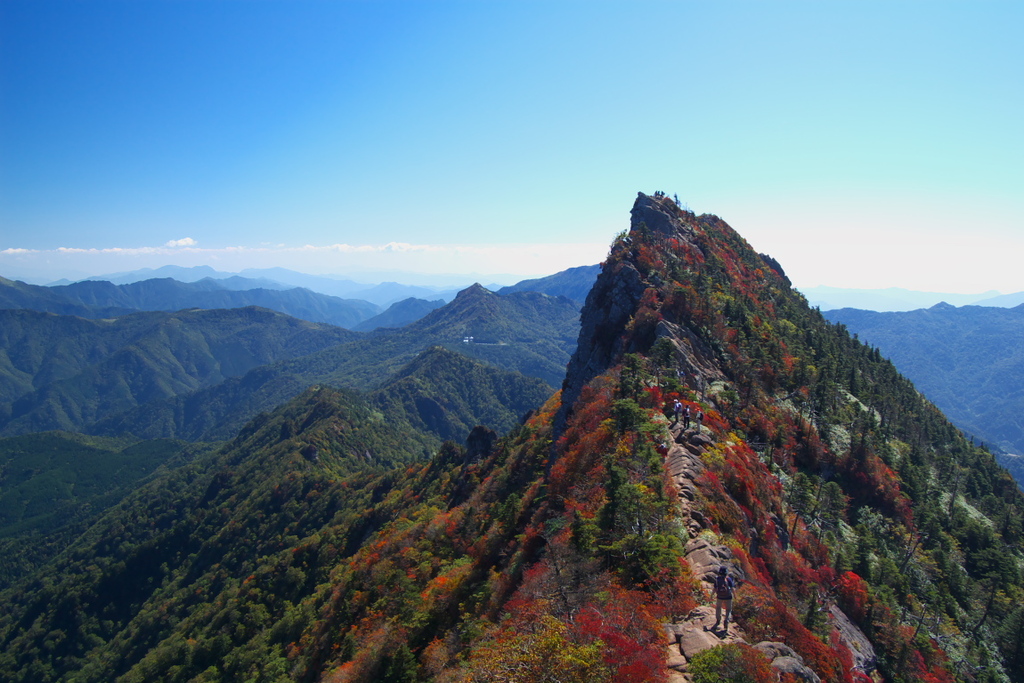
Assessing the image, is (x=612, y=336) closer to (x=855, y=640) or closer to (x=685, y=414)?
(x=685, y=414)

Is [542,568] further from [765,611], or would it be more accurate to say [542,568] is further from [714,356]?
[714,356]

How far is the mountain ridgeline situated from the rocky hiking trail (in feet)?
0.47

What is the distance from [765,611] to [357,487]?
141 meters

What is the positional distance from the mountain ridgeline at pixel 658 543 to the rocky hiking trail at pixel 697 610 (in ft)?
0.47

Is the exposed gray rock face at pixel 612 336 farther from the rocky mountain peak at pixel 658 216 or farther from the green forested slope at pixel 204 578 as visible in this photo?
the green forested slope at pixel 204 578

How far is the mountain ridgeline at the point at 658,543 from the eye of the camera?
2272cm

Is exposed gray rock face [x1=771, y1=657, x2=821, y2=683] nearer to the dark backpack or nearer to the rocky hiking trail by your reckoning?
the rocky hiking trail

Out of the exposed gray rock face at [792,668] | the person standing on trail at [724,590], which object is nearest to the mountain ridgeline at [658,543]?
the exposed gray rock face at [792,668]

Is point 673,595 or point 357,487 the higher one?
point 673,595


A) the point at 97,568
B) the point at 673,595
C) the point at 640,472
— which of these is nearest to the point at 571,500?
the point at 640,472

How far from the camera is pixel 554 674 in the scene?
56.6 ft

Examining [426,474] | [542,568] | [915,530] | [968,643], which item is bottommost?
[426,474]

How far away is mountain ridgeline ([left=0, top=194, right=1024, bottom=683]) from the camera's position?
74.5 ft

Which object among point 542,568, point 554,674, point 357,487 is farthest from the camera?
point 357,487
